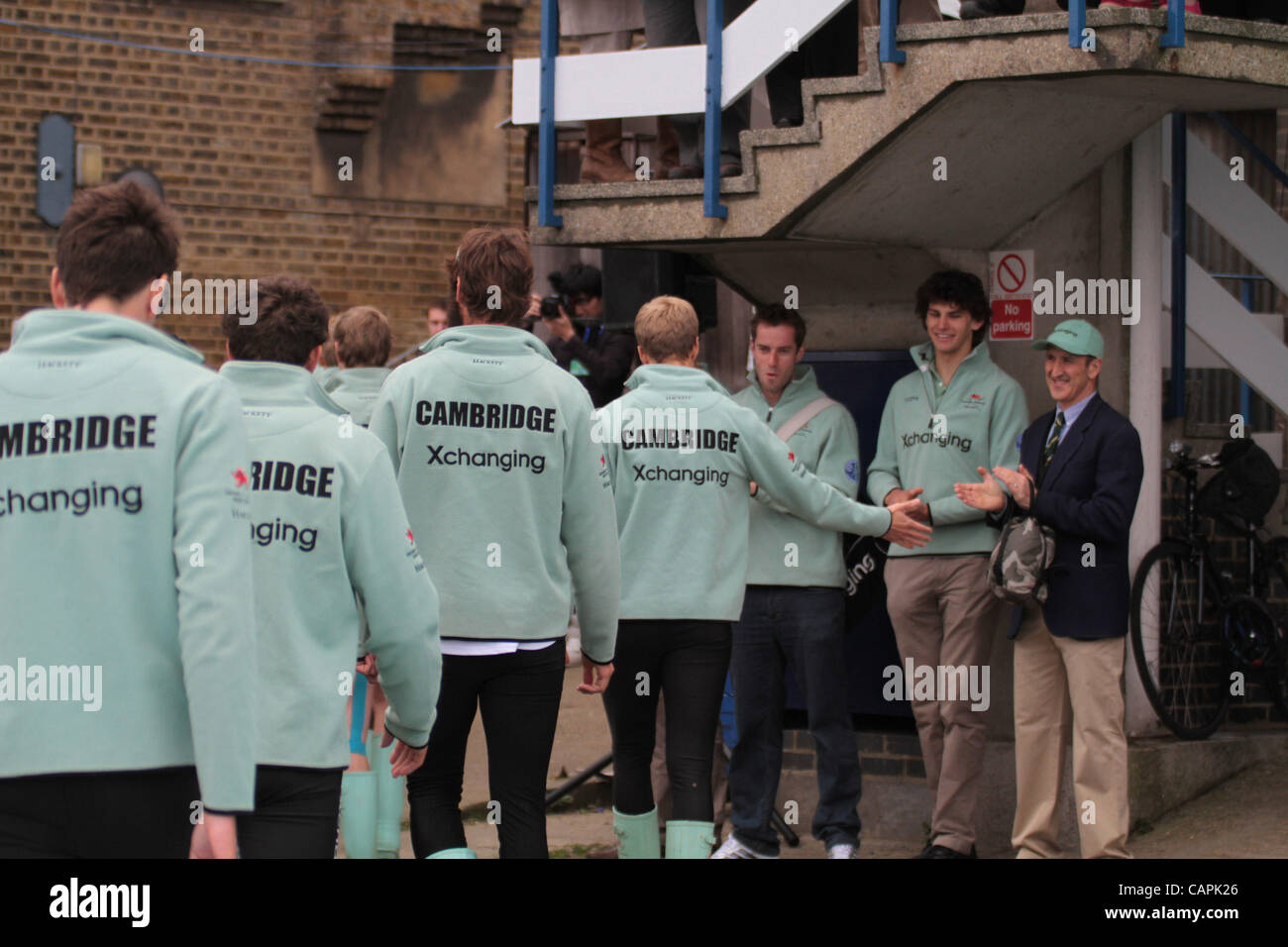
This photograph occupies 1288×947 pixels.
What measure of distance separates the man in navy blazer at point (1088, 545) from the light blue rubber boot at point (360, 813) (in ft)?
8.10

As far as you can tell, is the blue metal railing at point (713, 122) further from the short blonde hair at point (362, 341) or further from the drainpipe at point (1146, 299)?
the drainpipe at point (1146, 299)

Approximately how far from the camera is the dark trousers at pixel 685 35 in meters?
7.54

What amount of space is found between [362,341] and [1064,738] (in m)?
3.23

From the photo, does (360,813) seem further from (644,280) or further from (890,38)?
(890,38)

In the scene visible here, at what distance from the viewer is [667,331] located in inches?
236

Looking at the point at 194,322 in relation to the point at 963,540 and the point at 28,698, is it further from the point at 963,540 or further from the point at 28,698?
the point at 28,698

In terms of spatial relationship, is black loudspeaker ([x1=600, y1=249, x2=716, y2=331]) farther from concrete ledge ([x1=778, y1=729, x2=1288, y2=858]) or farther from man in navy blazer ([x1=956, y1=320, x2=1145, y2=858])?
concrete ledge ([x1=778, y1=729, x2=1288, y2=858])

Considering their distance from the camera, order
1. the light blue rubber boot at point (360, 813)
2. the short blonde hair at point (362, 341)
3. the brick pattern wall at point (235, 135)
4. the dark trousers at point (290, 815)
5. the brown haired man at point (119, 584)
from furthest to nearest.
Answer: the brick pattern wall at point (235, 135) → the short blonde hair at point (362, 341) → the light blue rubber boot at point (360, 813) → the dark trousers at point (290, 815) → the brown haired man at point (119, 584)

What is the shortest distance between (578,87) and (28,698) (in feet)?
16.9

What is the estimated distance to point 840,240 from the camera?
24.0 ft

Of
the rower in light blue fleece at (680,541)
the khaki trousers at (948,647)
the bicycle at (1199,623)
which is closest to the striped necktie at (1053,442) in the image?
the khaki trousers at (948,647)

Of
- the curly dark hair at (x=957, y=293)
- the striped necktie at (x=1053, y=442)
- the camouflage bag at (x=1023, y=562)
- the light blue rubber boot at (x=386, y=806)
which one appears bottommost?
the light blue rubber boot at (x=386, y=806)

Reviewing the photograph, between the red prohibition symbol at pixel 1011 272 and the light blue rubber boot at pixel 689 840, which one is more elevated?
the red prohibition symbol at pixel 1011 272

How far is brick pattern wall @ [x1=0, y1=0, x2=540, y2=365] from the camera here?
16.8m
